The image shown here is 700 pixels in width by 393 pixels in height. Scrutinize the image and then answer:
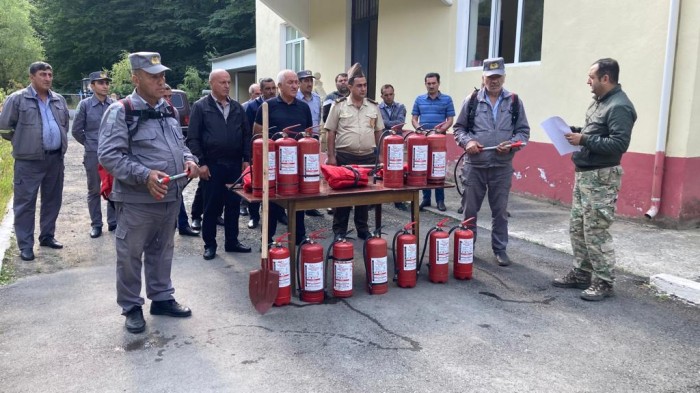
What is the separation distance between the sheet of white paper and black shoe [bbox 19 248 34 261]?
17.4 ft

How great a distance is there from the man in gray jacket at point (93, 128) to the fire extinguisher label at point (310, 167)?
11.1 feet

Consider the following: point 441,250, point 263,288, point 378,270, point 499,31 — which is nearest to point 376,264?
point 378,270

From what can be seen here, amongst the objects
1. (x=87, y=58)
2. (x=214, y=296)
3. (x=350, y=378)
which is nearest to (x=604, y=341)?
(x=350, y=378)

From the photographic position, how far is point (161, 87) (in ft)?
14.0

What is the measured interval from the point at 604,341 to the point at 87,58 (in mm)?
46748

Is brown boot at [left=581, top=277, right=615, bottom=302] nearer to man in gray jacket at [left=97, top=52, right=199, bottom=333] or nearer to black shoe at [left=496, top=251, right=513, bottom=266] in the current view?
black shoe at [left=496, top=251, right=513, bottom=266]

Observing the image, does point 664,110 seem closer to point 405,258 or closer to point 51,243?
point 405,258

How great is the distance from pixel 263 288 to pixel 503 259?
2.69 meters

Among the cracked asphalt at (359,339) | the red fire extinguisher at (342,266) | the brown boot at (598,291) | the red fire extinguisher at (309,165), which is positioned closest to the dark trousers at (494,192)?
the cracked asphalt at (359,339)

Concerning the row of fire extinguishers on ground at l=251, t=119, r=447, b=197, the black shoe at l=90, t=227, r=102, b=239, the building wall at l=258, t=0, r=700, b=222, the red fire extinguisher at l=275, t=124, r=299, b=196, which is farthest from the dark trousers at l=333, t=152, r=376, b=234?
the building wall at l=258, t=0, r=700, b=222

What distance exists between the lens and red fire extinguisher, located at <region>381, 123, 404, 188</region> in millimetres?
5125

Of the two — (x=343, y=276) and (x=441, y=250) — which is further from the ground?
(x=441, y=250)

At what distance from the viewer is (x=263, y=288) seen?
4.55 meters

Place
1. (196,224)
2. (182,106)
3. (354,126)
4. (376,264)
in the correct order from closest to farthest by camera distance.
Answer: (376,264)
(354,126)
(196,224)
(182,106)
